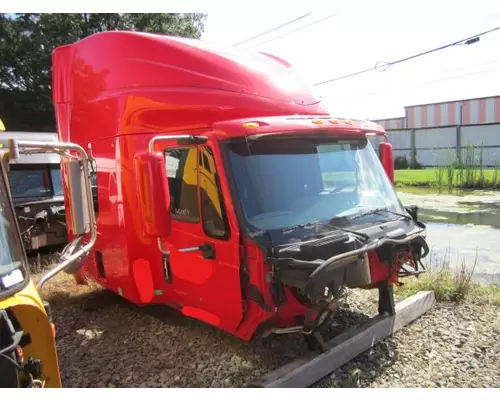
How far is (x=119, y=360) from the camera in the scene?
4516mm

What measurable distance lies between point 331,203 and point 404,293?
8.22 ft

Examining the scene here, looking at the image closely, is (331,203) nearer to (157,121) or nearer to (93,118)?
(157,121)

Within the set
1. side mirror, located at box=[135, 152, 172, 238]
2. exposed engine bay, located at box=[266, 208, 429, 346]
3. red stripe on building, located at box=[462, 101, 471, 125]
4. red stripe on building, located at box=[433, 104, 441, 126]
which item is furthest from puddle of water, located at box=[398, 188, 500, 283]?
red stripe on building, located at box=[433, 104, 441, 126]

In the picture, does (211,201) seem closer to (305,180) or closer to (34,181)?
(305,180)

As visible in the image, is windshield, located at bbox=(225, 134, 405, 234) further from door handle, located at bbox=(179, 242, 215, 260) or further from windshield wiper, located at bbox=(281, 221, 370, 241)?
door handle, located at bbox=(179, 242, 215, 260)

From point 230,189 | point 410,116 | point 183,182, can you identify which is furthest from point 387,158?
point 410,116

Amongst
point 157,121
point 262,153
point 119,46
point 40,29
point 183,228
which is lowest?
point 183,228

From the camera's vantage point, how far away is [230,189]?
3.82 m

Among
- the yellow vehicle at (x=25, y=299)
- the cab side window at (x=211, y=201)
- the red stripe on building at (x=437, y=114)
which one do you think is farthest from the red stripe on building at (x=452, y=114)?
the yellow vehicle at (x=25, y=299)

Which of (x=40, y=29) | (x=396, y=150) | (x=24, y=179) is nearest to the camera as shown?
(x=24, y=179)

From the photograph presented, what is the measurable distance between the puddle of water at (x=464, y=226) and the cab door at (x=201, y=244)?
4854mm

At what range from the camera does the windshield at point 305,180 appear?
3867 mm

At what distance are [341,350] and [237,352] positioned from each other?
3.34ft

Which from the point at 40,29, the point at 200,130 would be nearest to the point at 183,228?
the point at 200,130
